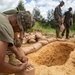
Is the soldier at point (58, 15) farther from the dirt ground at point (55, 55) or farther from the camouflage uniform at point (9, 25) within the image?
the camouflage uniform at point (9, 25)

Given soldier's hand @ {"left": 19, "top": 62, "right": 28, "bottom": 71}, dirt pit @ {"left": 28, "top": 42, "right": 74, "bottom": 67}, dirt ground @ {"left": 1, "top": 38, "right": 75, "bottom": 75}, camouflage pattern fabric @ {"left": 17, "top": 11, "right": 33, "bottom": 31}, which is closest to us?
camouflage pattern fabric @ {"left": 17, "top": 11, "right": 33, "bottom": 31}

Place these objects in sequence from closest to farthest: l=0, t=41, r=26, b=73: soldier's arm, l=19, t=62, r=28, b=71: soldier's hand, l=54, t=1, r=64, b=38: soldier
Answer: l=0, t=41, r=26, b=73: soldier's arm, l=19, t=62, r=28, b=71: soldier's hand, l=54, t=1, r=64, b=38: soldier

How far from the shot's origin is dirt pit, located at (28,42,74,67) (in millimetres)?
6404

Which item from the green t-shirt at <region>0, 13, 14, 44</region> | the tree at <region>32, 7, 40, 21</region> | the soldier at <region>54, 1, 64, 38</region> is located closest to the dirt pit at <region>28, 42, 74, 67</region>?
the soldier at <region>54, 1, 64, 38</region>

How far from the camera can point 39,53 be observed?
650 centimetres

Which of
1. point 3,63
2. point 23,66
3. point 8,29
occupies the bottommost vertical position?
point 23,66

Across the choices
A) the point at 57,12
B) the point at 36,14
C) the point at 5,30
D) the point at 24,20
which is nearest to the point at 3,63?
the point at 5,30

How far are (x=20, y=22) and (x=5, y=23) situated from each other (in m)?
0.24

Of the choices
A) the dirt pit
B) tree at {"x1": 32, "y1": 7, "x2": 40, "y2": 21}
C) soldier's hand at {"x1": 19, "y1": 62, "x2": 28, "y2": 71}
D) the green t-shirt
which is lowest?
tree at {"x1": 32, "y1": 7, "x2": 40, "y2": 21}

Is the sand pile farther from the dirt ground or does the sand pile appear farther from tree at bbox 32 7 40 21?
tree at bbox 32 7 40 21

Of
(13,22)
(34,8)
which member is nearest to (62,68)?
(13,22)

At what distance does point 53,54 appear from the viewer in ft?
23.0

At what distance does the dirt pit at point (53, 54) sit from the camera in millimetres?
6404

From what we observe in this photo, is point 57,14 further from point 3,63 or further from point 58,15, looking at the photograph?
point 3,63
